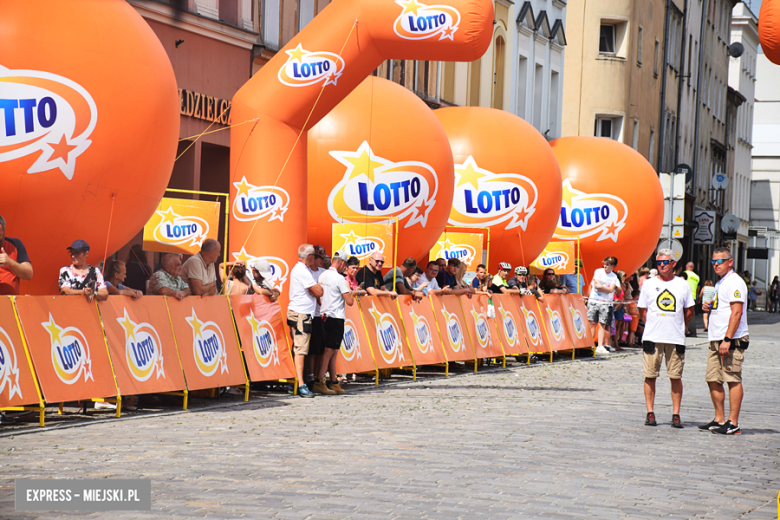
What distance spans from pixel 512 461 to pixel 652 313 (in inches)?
137

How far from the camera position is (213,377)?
11.6 m

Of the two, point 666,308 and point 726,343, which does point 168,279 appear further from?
point 726,343

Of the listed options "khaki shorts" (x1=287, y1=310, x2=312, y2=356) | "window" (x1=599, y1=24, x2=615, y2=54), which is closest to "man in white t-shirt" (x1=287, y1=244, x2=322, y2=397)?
"khaki shorts" (x1=287, y1=310, x2=312, y2=356)

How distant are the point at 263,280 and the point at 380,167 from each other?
4171 mm

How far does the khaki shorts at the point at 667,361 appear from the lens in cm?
1109

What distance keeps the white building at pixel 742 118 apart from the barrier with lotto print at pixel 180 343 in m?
54.1

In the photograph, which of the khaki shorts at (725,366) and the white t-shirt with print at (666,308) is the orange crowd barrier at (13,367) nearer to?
the white t-shirt with print at (666,308)

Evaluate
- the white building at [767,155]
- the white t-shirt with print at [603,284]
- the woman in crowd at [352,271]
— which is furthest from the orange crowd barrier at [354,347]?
the white building at [767,155]

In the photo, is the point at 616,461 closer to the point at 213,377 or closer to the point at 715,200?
the point at 213,377

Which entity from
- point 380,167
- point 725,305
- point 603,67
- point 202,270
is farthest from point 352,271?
point 603,67

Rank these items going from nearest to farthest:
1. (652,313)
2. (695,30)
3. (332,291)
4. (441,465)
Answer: (441,465) < (652,313) < (332,291) < (695,30)

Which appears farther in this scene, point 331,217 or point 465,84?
point 465,84

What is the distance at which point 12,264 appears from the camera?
384 inches

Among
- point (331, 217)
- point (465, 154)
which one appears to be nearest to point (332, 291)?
point (331, 217)
